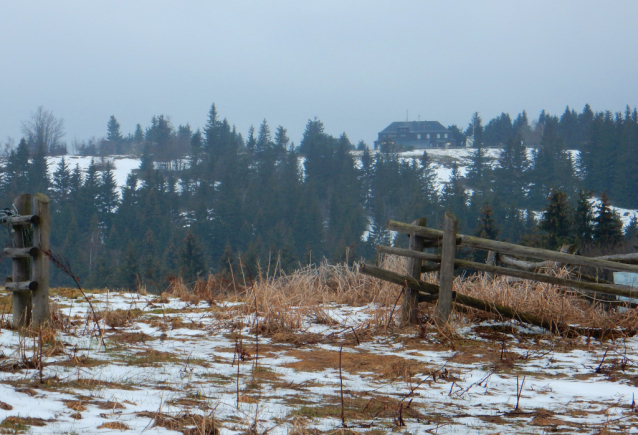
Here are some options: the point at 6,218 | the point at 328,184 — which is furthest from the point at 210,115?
the point at 6,218

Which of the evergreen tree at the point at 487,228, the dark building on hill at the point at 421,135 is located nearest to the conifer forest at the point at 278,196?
the evergreen tree at the point at 487,228

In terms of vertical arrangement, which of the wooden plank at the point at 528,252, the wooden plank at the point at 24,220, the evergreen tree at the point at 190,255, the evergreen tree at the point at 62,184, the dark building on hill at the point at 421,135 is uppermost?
the dark building on hill at the point at 421,135

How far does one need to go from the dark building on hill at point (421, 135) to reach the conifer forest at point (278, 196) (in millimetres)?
24044

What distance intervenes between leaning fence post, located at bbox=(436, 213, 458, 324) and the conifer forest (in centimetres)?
4551

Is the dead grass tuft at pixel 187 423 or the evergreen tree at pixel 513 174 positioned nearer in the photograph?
the dead grass tuft at pixel 187 423

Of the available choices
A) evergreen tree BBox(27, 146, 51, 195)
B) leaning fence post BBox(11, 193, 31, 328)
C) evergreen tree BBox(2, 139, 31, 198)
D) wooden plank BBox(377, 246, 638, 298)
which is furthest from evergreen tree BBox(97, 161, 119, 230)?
wooden plank BBox(377, 246, 638, 298)

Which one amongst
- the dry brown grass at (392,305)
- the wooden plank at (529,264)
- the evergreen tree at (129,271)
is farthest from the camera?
the evergreen tree at (129,271)

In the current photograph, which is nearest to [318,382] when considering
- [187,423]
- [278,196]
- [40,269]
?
[187,423]

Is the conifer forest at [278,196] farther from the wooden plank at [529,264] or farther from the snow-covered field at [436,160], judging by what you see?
the wooden plank at [529,264]

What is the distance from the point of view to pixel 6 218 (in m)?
5.44

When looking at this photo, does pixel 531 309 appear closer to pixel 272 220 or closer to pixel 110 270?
pixel 110 270

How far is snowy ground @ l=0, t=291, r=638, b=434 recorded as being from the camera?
9.93 ft

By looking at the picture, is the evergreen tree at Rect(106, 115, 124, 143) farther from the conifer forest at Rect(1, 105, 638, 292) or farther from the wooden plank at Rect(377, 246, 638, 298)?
the wooden plank at Rect(377, 246, 638, 298)

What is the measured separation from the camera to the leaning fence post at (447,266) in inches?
234
